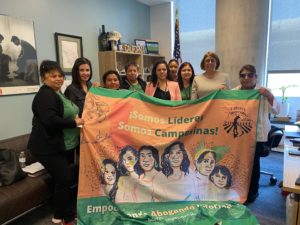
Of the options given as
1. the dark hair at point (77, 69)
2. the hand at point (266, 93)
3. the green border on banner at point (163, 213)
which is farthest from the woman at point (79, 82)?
the hand at point (266, 93)

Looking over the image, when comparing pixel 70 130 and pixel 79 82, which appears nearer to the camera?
pixel 70 130

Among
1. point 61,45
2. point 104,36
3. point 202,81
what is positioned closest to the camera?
point 202,81

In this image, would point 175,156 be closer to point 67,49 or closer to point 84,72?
point 84,72

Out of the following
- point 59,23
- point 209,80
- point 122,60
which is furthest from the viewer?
point 122,60

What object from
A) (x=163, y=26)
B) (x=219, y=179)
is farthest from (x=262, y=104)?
(x=163, y=26)

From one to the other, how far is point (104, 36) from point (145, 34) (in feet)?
4.38

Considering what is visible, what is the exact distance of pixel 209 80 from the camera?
2.55m

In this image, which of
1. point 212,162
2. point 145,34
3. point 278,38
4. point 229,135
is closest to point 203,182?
point 212,162

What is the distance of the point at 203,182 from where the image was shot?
207cm

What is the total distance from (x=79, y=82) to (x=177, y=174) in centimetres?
132

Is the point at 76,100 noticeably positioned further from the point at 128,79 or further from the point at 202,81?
the point at 202,81

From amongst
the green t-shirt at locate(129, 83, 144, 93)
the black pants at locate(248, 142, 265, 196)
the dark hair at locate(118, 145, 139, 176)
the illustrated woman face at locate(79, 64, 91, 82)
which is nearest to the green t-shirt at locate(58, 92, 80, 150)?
the illustrated woman face at locate(79, 64, 91, 82)

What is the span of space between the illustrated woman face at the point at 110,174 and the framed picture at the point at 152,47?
3159 mm

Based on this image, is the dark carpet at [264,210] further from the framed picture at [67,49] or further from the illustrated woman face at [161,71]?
the framed picture at [67,49]
